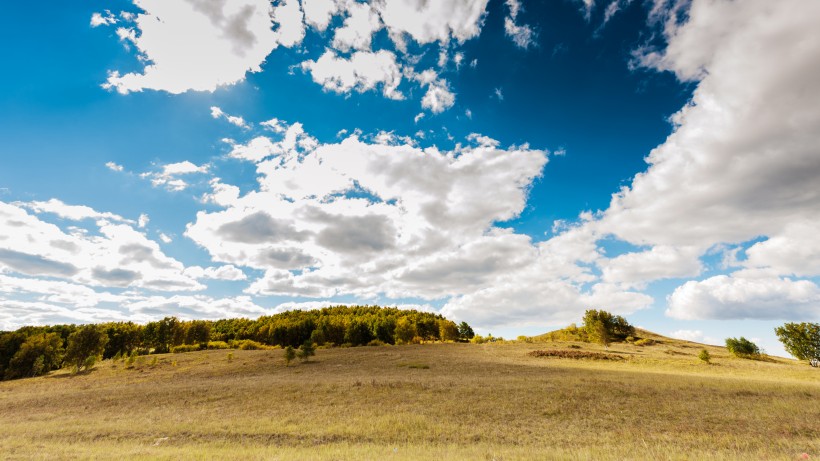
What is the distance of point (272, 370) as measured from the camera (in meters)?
50.8

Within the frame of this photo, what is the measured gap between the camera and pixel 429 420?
20125mm

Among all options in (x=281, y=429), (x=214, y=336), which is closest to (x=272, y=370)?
(x=281, y=429)

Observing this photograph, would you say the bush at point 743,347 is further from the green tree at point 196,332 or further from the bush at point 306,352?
the green tree at point 196,332

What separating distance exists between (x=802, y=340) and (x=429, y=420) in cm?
9054

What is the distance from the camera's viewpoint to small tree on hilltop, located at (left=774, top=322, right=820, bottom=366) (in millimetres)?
68188

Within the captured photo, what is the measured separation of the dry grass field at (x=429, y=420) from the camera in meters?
14.4

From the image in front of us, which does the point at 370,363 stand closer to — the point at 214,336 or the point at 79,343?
the point at 79,343

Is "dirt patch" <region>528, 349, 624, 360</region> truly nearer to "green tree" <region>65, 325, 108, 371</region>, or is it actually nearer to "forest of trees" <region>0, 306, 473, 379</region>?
"forest of trees" <region>0, 306, 473, 379</region>

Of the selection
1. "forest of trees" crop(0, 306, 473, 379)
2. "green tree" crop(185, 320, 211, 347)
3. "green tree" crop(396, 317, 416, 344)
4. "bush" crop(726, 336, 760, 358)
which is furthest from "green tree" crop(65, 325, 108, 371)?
"bush" crop(726, 336, 760, 358)

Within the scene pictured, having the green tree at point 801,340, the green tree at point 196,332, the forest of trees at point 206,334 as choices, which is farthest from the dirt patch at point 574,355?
the green tree at point 196,332

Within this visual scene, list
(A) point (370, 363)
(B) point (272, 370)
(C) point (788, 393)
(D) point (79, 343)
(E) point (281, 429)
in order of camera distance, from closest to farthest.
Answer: (E) point (281, 429) < (C) point (788, 393) < (B) point (272, 370) < (A) point (370, 363) < (D) point (79, 343)

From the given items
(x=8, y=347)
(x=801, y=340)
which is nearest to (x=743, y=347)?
(x=801, y=340)

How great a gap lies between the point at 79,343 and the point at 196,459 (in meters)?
81.9

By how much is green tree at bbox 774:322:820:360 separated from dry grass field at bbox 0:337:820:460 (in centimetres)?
4716
